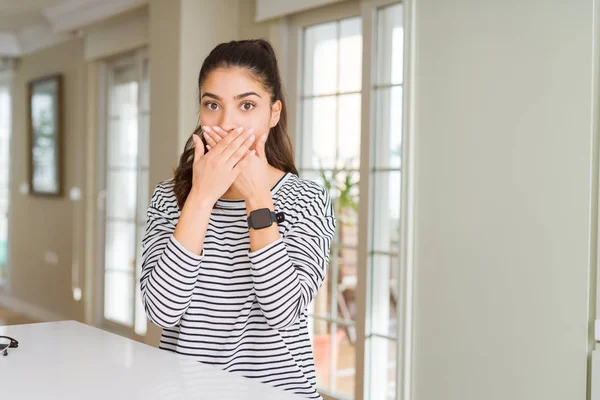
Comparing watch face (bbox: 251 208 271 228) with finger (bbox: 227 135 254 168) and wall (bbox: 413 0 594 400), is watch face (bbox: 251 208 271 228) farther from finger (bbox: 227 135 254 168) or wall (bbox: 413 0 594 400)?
wall (bbox: 413 0 594 400)

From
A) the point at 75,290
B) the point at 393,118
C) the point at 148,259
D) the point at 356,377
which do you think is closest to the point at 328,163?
the point at 393,118

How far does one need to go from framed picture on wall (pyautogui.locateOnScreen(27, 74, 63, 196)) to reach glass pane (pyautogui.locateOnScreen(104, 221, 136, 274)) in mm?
889

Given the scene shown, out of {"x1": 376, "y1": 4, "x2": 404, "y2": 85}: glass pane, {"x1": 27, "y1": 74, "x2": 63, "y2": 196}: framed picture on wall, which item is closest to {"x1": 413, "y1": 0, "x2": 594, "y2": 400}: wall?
{"x1": 376, "y1": 4, "x2": 404, "y2": 85}: glass pane

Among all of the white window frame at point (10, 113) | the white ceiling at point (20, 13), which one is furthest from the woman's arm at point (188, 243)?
the white window frame at point (10, 113)

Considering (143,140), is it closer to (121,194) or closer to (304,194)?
(121,194)

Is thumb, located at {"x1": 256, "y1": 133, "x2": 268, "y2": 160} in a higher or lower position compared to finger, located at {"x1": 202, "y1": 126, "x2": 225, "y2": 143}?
lower

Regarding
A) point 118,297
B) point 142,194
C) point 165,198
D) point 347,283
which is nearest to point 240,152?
point 165,198

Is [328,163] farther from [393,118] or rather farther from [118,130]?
[118,130]

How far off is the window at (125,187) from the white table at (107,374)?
3669 mm

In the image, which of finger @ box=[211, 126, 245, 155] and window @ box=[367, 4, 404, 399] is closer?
finger @ box=[211, 126, 245, 155]

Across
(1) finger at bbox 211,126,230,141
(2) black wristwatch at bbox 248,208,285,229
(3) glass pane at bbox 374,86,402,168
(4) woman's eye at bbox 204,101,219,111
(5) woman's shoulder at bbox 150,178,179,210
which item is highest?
(3) glass pane at bbox 374,86,402,168

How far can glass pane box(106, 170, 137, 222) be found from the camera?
5.32m

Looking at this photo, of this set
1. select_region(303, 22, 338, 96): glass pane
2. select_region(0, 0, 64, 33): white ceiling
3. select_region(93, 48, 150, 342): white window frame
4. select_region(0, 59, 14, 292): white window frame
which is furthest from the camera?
select_region(0, 59, 14, 292): white window frame

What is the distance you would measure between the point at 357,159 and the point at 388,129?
0.41m
